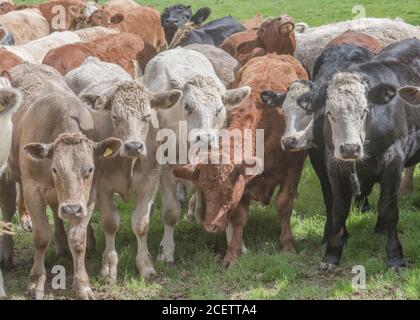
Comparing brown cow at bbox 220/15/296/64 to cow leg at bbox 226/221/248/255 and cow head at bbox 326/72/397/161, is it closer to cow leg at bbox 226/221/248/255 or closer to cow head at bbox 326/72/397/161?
cow leg at bbox 226/221/248/255

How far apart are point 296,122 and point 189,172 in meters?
1.06

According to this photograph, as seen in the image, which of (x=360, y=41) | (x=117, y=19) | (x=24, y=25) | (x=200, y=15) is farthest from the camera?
(x=24, y=25)

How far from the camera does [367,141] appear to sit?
6203mm

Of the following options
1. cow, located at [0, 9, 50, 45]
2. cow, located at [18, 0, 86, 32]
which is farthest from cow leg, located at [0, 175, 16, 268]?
cow, located at [18, 0, 86, 32]

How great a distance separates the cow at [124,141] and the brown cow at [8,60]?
225cm

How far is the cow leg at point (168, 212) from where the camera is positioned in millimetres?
7000

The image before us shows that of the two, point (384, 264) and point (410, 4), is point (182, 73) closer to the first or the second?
point (384, 264)

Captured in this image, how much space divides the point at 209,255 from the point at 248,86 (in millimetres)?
1629

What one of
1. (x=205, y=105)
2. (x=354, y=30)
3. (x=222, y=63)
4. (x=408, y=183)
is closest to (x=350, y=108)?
(x=205, y=105)

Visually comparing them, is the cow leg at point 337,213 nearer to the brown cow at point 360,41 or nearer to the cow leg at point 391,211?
the cow leg at point 391,211

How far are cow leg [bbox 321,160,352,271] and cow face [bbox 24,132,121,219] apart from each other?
70.9 inches

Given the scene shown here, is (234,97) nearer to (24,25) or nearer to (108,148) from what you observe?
(108,148)

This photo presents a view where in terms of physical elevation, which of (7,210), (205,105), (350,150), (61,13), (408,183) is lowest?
(61,13)

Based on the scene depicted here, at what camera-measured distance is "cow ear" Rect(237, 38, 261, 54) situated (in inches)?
396
